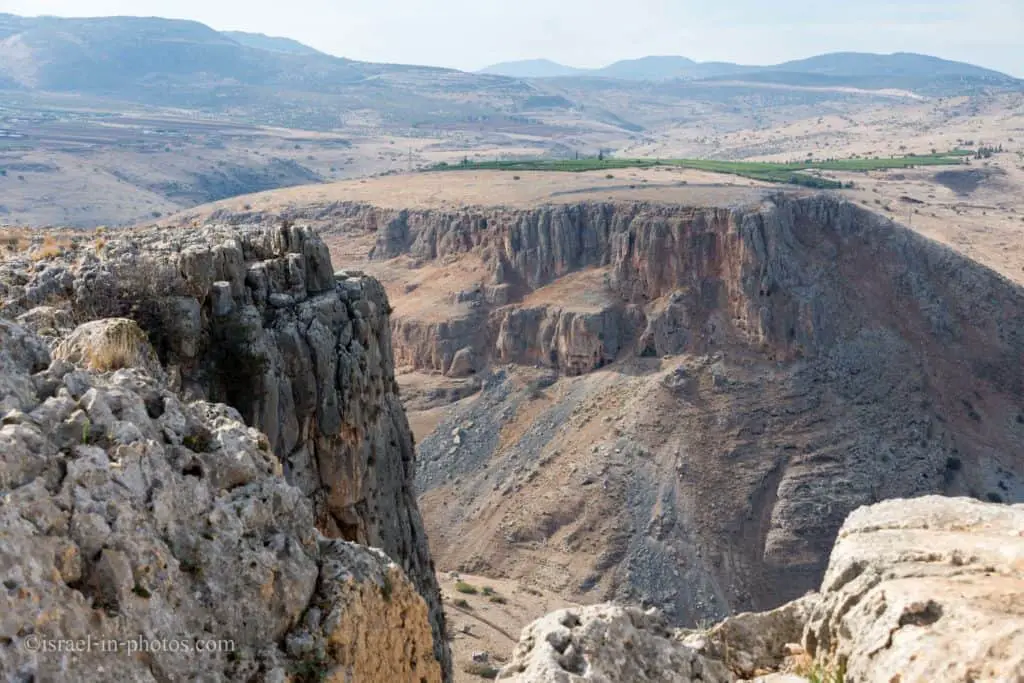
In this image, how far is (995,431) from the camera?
50688 millimetres

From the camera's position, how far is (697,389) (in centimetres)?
5034

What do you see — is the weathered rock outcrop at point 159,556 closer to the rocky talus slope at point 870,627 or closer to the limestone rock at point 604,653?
the limestone rock at point 604,653

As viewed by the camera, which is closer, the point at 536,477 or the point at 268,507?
the point at 268,507

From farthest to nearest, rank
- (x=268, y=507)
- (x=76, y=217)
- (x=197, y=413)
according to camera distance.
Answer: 1. (x=76, y=217)
2. (x=197, y=413)
3. (x=268, y=507)

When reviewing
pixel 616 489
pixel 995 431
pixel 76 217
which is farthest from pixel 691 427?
pixel 76 217

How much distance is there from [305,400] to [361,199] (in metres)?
55.6

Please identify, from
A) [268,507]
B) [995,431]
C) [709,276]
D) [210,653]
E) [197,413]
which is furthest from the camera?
[709,276]

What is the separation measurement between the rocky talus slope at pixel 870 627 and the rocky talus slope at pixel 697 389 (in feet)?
93.9

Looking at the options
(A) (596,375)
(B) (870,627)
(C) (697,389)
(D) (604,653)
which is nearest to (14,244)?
(D) (604,653)

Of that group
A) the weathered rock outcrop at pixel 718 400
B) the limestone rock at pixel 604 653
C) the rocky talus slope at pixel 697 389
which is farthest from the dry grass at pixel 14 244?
the weathered rock outcrop at pixel 718 400

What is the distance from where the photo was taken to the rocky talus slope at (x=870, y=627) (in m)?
9.36

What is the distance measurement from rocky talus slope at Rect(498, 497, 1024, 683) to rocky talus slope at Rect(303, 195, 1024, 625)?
2863 centimetres

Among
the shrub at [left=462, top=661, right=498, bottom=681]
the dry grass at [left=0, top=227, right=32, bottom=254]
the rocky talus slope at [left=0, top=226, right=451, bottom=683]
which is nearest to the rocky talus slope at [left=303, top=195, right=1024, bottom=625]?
the shrub at [left=462, top=661, right=498, bottom=681]

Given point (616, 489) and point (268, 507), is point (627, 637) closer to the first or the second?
point (268, 507)
